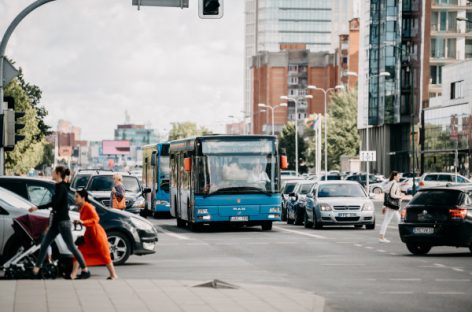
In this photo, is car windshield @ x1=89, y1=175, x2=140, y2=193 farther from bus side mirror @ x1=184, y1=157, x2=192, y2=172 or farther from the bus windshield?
the bus windshield

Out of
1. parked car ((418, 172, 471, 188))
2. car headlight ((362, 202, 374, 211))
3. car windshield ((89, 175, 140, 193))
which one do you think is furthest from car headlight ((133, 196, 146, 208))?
parked car ((418, 172, 471, 188))

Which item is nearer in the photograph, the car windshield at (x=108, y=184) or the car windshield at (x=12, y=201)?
the car windshield at (x=12, y=201)

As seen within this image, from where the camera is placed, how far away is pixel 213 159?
3481cm

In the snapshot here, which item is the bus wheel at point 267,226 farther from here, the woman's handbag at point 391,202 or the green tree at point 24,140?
the green tree at point 24,140

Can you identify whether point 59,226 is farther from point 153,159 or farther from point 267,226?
point 153,159

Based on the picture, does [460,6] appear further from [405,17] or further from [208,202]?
[208,202]

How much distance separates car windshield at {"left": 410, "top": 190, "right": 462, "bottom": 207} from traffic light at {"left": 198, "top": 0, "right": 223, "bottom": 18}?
6231 millimetres

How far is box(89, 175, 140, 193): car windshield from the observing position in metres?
39.4

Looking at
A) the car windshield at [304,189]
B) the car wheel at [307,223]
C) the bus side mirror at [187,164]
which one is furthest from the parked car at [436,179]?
the bus side mirror at [187,164]

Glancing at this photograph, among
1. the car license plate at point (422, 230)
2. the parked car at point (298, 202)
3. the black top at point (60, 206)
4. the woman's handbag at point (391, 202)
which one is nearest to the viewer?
the black top at point (60, 206)

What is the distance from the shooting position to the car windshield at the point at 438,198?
2406 centimetres

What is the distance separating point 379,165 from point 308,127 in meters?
27.0

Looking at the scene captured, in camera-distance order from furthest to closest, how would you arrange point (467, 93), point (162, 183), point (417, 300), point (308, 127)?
point (308, 127) < point (467, 93) < point (162, 183) < point (417, 300)

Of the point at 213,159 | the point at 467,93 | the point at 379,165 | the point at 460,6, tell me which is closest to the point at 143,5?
the point at 213,159
